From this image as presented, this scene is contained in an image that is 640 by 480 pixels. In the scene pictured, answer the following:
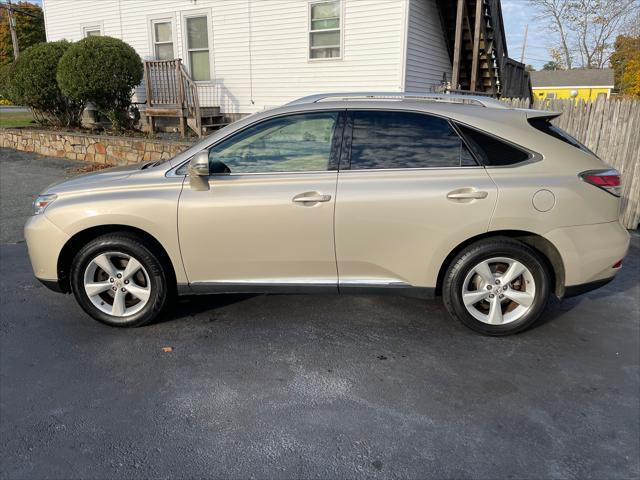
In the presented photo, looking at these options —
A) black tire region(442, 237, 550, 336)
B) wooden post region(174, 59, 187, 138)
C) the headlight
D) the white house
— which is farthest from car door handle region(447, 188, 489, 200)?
wooden post region(174, 59, 187, 138)

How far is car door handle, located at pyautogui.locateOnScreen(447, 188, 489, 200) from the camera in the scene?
339cm

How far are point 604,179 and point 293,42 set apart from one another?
34.3ft

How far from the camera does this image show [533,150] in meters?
3.47

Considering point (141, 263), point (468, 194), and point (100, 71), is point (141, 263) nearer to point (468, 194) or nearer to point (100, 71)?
point (468, 194)

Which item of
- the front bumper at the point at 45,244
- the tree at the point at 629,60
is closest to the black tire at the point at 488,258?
the front bumper at the point at 45,244

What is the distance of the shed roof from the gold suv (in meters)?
49.8

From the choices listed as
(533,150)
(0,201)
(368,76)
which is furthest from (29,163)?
(533,150)

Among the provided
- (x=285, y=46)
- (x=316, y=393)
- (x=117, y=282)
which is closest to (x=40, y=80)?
(x=285, y=46)

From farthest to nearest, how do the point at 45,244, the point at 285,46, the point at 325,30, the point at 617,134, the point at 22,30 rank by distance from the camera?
the point at 22,30, the point at 285,46, the point at 325,30, the point at 617,134, the point at 45,244

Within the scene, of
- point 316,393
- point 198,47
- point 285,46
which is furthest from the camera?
point 198,47

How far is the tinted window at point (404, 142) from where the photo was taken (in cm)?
352

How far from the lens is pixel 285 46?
41.3 feet

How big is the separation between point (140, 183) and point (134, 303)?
96cm

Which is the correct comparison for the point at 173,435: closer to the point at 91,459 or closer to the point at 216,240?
the point at 91,459
